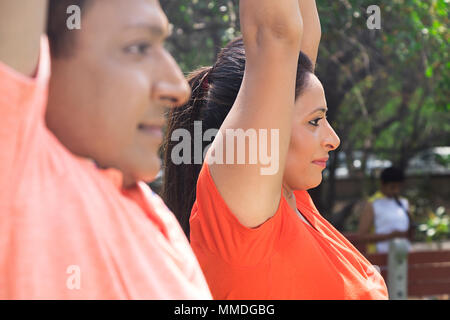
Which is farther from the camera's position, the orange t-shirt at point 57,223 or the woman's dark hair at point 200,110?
the woman's dark hair at point 200,110

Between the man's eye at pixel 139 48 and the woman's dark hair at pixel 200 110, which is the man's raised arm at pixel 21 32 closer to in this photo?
the man's eye at pixel 139 48

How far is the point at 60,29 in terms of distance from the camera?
85cm

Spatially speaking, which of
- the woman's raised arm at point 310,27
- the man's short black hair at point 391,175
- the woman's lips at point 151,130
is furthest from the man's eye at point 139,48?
the man's short black hair at point 391,175

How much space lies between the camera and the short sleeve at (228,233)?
4.68 feet

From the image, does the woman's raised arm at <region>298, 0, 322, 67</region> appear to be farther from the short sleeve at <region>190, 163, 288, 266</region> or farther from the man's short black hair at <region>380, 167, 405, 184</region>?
the man's short black hair at <region>380, 167, 405, 184</region>

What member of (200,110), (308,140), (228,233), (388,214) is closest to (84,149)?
(228,233)

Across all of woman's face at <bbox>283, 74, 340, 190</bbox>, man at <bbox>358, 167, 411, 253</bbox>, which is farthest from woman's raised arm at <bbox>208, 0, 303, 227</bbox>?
man at <bbox>358, 167, 411, 253</bbox>

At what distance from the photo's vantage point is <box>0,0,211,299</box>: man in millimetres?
772

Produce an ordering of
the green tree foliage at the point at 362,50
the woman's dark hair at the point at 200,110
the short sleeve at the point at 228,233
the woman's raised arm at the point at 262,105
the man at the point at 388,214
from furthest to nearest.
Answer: the man at the point at 388,214
the green tree foliage at the point at 362,50
the woman's dark hair at the point at 200,110
the short sleeve at the point at 228,233
the woman's raised arm at the point at 262,105

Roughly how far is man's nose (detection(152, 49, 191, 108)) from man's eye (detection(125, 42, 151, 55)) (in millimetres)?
25

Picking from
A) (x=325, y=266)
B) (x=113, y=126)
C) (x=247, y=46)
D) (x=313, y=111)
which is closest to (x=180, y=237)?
(x=113, y=126)

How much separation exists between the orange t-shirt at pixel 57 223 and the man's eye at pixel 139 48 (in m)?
0.12

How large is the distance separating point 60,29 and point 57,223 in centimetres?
27
